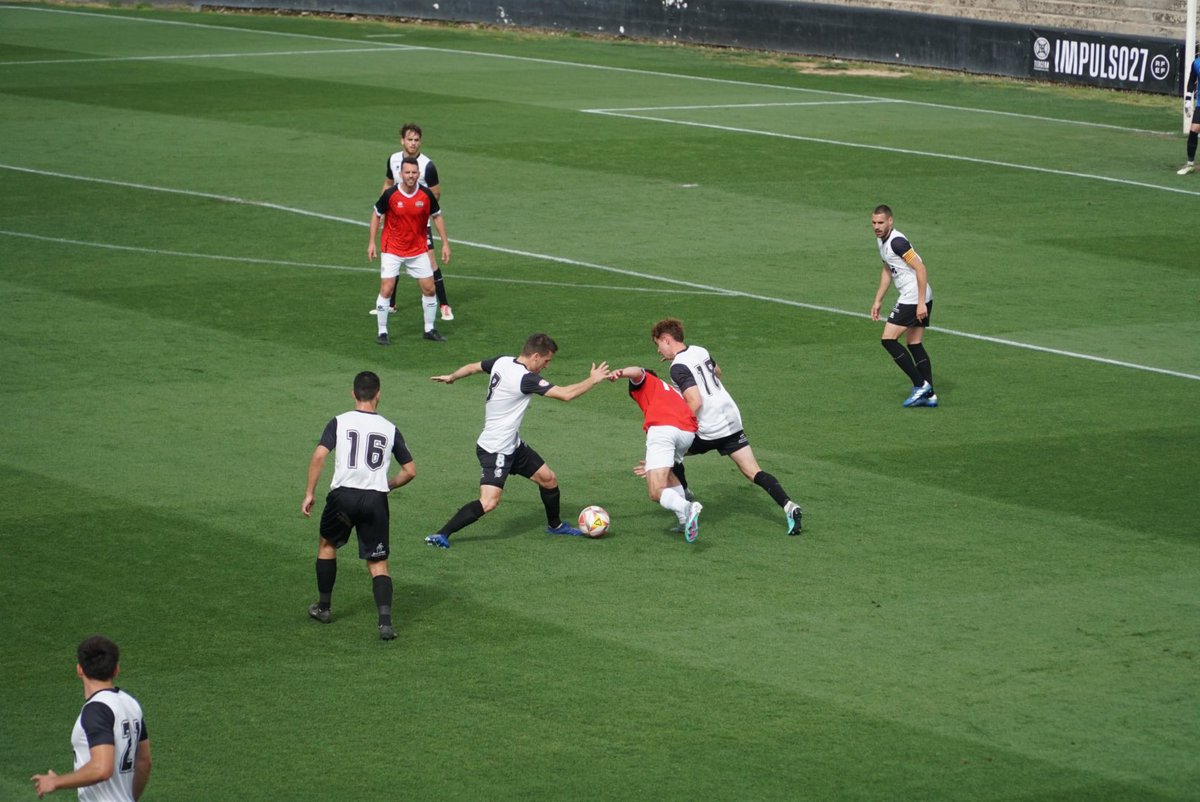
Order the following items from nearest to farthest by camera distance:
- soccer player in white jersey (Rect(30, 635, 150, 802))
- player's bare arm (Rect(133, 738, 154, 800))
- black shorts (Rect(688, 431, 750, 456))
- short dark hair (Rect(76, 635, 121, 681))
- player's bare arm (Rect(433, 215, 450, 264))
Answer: soccer player in white jersey (Rect(30, 635, 150, 802)), short dark hair (Rect(76, 635, 121, 681)), player's bare arm (Rect(133, 738, 154, 800)), black shorts (Rect(688, 431, 750, 456)), player's bare arm (Rect(433, 215, 450, 264))

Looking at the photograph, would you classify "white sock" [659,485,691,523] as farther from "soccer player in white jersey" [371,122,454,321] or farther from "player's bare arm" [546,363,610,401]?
"soccer player in white jersey" [371,122,454,321]

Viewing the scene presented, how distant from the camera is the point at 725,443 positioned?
1450 centimetres

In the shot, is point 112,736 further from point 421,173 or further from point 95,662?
point 421,173

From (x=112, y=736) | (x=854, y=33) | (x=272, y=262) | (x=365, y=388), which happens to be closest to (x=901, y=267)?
(x=365, y=388)

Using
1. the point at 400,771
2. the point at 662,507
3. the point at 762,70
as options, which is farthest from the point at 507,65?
the point at 400,771

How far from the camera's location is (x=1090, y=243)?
83.0ft

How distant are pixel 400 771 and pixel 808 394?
360 inches

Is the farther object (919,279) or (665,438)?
(919,279)

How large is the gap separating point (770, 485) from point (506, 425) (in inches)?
87.6

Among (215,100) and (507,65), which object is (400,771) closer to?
(215,100)

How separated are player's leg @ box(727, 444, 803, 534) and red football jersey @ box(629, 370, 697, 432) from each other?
53cm

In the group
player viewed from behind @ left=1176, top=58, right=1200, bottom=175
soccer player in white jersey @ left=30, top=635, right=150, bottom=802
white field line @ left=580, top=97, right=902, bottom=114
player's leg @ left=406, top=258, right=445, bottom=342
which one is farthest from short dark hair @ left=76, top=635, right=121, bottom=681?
white field line @ left=580, top=97, right=902, bottom=114

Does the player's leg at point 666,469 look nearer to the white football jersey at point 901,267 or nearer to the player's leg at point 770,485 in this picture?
the player's leg at point 770,485

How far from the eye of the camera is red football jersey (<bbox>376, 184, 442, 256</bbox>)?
19.9 metres
